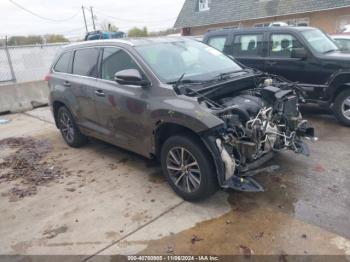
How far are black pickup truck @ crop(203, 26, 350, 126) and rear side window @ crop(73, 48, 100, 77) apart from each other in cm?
370

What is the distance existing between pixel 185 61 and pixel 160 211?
207 centimetres

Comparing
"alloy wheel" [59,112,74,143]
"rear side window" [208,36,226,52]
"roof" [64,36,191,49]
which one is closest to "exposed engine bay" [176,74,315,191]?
"roof" [64,36,191,49]

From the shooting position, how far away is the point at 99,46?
5.09 m

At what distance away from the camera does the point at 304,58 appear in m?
6.59

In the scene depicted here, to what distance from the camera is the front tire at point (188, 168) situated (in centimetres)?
365

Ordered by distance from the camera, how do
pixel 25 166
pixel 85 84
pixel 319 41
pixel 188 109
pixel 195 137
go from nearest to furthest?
pixel 188 109
pixel 195 137
pixel 85 84
pixel 25 166
pixel 319 41

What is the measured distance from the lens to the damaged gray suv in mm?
3643

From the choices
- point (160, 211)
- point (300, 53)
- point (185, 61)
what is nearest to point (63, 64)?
point (185, 61)

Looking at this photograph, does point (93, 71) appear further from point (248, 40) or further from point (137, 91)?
point (248, 40)

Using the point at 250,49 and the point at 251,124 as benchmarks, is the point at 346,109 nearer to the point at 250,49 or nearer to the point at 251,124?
the point at 250,49

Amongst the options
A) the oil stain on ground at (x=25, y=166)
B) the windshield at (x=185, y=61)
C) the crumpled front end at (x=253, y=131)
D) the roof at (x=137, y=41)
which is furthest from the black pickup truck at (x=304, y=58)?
the oil stain on ground at (x=25, y=166)

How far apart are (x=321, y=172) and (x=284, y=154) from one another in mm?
700

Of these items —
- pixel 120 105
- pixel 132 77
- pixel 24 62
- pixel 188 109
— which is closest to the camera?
pixel 188 109

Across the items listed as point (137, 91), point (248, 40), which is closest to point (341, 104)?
point (248, 40)
